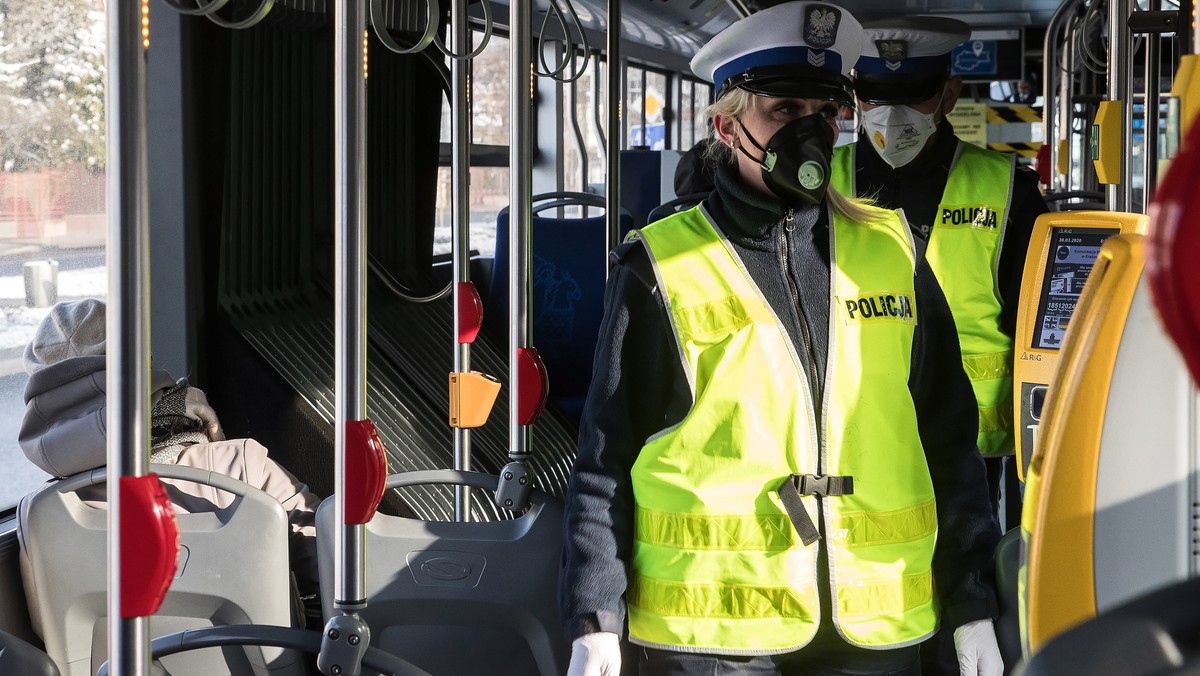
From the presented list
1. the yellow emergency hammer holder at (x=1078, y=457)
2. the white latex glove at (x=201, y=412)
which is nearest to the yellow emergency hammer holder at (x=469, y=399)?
the white latex glove at (x=201, y=412)

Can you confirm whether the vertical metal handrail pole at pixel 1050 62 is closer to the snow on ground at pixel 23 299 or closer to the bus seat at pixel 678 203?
the bus seat at pixel 678 203

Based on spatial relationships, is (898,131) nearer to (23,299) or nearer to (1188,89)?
(23,299)

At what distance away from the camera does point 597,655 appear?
1.68 m

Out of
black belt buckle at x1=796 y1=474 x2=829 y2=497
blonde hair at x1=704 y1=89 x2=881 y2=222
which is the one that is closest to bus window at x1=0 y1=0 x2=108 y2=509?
blonde hair at x1=704 y1=89 x2=881 y2=222

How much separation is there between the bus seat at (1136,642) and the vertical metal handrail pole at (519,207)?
6.81 ft

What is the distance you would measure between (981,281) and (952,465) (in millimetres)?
1065

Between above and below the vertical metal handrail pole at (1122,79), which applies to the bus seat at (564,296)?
below

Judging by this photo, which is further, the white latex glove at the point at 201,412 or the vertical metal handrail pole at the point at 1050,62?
the vertical metal handrail pole at the point at 1050,62

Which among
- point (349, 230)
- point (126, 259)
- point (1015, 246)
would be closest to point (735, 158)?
point (349, 230)

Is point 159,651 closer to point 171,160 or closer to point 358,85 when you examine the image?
point 358,85

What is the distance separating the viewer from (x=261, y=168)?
3.99 metres

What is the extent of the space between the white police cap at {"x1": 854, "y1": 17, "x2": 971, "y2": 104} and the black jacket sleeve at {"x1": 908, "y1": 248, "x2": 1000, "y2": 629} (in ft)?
4.08

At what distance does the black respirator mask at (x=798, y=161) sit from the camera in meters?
1.76

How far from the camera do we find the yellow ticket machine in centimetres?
244
